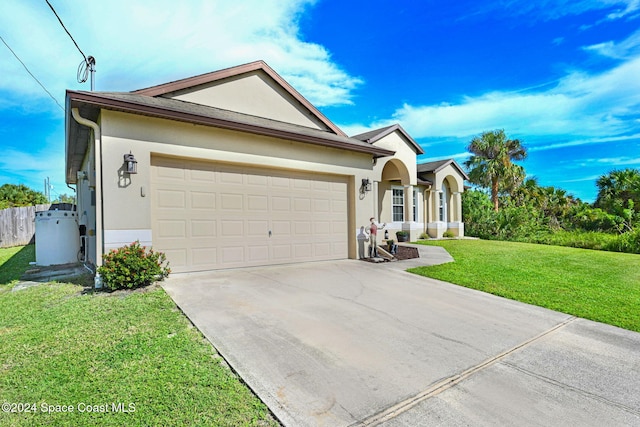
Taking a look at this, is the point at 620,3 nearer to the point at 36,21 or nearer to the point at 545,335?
the point at 545,335

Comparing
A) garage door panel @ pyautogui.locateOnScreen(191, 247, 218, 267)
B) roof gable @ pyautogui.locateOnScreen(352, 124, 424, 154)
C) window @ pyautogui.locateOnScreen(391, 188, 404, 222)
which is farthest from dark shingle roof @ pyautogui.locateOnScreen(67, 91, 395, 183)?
window @ pyautogui.locateOnScreen(391, 188, 404, 222)

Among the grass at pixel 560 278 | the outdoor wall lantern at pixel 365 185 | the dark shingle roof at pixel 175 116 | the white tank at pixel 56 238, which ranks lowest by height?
the grass at pixel 560 278

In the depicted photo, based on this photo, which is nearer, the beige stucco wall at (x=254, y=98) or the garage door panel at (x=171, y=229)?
the garage door panel at (x=171, y=229)

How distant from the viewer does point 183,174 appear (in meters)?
7.38

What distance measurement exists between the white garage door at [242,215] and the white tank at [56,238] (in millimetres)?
5079

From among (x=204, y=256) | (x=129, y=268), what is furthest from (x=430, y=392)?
(x=204, y=256)

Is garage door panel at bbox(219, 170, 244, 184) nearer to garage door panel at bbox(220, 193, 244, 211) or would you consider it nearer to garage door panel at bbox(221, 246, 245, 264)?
garage door panel at bbox(220, 193, 244, 211)

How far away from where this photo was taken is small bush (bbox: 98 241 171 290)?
5.84m

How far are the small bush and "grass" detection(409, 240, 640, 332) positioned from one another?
6.47 metres

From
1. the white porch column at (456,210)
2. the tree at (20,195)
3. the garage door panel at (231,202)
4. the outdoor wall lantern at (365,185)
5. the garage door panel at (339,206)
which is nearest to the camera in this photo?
the garage door panel at (231,202)

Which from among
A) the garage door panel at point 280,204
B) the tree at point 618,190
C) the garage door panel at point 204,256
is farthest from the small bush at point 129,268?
the tree at point 618,190

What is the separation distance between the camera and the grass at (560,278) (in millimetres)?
5676

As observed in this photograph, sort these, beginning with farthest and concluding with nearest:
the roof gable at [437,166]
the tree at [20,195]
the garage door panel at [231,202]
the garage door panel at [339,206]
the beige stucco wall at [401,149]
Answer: the tree at [20,195] < the roof gable at [437,166] < the beige stucco wall at [401,149] < the garage door panel at [339,206] < the garage door panel at [231,202]

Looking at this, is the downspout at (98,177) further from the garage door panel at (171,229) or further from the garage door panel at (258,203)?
the garage door panel at (258,203)
